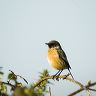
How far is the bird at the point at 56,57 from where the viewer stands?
9.08 m

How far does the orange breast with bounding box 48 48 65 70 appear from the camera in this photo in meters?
9.03

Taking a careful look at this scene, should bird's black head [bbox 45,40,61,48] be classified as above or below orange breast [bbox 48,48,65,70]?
above

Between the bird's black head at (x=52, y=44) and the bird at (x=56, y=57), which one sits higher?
the bird's black head at (x=52, y=44)

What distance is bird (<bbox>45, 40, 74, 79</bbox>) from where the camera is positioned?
9.08 metres

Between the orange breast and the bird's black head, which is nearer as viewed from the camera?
the orange breast

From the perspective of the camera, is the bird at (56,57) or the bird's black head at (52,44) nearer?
the bird at (56,57)

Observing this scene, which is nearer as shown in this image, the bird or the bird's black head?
the bird

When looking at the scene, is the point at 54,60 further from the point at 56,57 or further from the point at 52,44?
the point at 52,44

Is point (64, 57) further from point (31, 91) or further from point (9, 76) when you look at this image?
point (31, 91)

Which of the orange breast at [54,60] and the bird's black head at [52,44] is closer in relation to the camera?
the orange breast at [54,60]

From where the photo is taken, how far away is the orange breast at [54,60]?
903cm

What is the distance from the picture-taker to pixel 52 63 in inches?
354

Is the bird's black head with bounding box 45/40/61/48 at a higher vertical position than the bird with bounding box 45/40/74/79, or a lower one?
higher

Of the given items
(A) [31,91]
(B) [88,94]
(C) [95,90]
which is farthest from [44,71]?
(A) [31,91]
